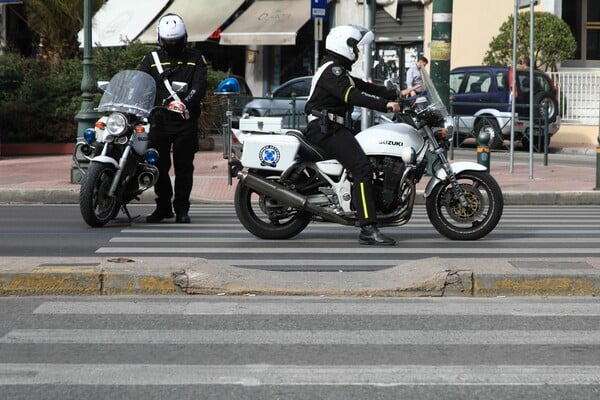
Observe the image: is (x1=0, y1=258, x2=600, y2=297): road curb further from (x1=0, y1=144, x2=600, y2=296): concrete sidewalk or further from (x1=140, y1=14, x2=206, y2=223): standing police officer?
(x1=140, y1=14, x2=206, y2=223): standing police officer

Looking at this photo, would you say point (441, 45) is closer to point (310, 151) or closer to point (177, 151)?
point (177, 151)

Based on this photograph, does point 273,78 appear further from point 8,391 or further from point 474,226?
point 8,391

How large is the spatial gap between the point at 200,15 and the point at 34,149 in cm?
1302

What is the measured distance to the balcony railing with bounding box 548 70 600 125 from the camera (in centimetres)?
2583

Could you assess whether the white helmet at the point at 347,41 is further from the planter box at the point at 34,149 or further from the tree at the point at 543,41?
the tree at the point at 543,41

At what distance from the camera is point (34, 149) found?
2111 cm

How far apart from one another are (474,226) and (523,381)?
186 inches

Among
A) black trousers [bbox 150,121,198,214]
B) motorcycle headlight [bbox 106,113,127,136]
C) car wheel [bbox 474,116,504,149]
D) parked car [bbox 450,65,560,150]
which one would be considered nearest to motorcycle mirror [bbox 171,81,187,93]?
black trousers [bbox 150,121,198,214]

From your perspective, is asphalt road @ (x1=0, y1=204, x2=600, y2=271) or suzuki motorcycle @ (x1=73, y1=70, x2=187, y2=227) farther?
suzuki motorcycle @ (x1=73, y1=70, x2=187, y2=227)

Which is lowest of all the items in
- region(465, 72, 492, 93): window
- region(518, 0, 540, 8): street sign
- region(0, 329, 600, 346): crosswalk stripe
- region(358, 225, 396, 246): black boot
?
region(0, 329, 600, 346): crosswalk stripe

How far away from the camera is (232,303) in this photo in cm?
701

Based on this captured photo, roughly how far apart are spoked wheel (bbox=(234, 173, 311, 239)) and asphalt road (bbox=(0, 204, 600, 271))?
111 mm

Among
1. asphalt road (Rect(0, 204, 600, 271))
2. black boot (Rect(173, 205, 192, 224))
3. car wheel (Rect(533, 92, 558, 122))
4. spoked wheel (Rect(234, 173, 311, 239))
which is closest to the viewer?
asphalt road (Rect(0, 204, 600, 271))

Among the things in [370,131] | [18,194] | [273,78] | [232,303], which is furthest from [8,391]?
[273,78]
